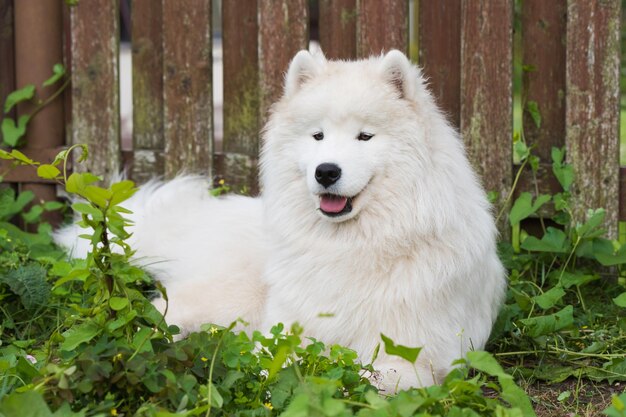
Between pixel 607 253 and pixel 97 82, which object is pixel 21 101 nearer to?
pixel 97 82

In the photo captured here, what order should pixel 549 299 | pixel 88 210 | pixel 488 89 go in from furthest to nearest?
pixel 488 89 < pixel 549 299 < pixel 88 210

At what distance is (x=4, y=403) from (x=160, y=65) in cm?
277

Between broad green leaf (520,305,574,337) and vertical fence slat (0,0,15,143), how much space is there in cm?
302

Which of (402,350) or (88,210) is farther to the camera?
(88,210)

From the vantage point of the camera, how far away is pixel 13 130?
4969 mm

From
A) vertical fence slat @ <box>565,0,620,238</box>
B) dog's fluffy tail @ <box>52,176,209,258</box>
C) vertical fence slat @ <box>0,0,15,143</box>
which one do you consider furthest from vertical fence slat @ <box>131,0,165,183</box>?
vertical fence slat @ <box>565,0,620,238</box>

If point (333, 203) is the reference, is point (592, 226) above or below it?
below

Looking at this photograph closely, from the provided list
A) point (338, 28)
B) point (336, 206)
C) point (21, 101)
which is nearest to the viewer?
point (336, 206)

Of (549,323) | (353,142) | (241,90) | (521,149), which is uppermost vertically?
(241,90)

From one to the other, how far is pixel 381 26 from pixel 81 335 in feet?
7.58

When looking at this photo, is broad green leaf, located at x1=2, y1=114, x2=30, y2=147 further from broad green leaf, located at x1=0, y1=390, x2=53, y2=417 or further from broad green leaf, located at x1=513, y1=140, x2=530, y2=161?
broad green leaf, located at x1=0, y1=390, x2=53, y2=417

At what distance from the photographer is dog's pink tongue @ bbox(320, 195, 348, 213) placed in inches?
132

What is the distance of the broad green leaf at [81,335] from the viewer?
2803mm

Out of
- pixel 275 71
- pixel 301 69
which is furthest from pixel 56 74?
pixel 301 69
